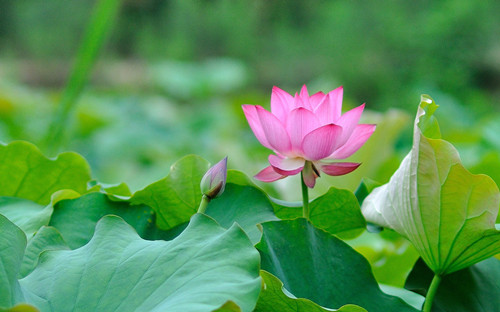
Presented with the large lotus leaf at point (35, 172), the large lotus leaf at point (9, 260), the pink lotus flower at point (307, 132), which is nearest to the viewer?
the large lotus leaf at point (9, 260)

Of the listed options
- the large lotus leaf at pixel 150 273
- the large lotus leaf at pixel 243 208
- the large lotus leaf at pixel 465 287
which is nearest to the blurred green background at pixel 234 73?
the large lotus leaf at pixel 465 287

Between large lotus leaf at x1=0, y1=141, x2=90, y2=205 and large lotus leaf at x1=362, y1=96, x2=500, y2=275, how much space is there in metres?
0.32

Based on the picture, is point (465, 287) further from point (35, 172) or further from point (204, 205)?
point (35, 172)

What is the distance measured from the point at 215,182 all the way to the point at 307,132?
78 mm

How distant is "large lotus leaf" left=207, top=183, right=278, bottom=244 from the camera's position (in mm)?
469

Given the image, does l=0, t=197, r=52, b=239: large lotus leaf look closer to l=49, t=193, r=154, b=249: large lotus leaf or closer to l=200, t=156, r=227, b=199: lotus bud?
l=49, t=193, r=154, b=249: large lotus leaf

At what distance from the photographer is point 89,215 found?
1.62 feet

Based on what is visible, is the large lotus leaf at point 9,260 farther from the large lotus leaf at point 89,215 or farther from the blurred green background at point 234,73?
the blurred green background at point 234,73

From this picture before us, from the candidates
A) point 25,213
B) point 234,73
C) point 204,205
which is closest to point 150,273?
point 204,205

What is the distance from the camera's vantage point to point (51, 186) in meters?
0.61

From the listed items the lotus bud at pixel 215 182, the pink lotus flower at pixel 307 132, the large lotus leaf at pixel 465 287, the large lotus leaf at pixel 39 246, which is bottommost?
the large lotus leaf at pixel 465 287

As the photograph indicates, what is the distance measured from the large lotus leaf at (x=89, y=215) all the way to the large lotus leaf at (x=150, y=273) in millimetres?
90

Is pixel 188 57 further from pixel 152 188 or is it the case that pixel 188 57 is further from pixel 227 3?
pixel 152 188

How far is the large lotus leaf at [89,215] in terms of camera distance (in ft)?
1.61
